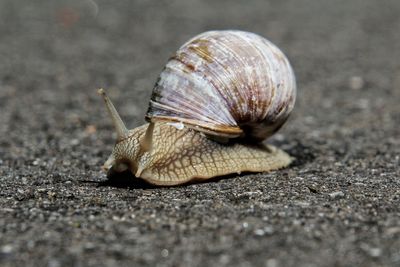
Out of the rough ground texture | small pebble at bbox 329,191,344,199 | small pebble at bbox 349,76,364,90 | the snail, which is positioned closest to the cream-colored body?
the snail

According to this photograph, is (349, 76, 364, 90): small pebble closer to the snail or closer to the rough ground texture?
the rough ground texture

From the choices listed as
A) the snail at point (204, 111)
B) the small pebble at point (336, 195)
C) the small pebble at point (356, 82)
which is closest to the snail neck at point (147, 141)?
the snail at point (204, 111)

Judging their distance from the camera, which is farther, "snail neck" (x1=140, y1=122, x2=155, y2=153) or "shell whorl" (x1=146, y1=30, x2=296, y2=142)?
"shell whorl" (x1=146, y1=30, x2=296, y2=142)

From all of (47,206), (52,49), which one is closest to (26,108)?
(52,49)

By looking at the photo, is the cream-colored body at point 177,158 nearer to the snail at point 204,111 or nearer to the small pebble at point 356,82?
the snail at point 204,111

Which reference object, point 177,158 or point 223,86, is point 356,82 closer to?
point 223,86

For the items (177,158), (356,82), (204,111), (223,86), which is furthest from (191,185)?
(356,82)

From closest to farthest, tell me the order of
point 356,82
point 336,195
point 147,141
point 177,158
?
point 336,195 → point 147,141 → point 177,158 → point 356,82

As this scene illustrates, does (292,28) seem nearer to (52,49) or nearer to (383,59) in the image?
(383,59)
